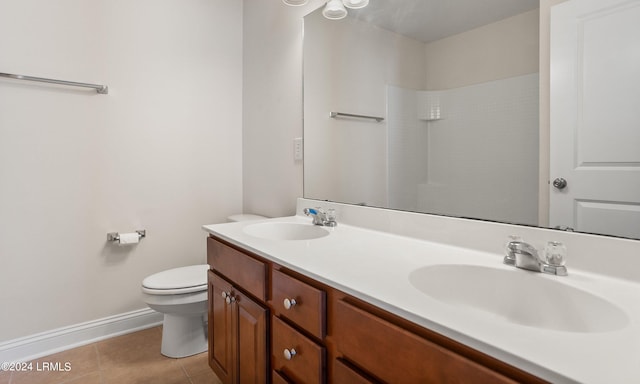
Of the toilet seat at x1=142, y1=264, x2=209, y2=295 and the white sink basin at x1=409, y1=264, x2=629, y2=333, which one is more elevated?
the white sink basin at x1=409, y1=264, x2=629, y2=333

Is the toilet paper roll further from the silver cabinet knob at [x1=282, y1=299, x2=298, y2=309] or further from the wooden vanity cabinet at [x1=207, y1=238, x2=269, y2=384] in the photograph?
the silver cabinet knob at [x1=282, y1=299, x2=298, y2=309]

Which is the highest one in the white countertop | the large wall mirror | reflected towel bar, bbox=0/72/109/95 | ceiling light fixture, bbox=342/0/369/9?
ceiling light fixture, bbox=342/0/369/9

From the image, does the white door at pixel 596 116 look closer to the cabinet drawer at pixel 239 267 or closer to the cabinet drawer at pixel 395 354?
the cabinet drawer at pixel 395 354

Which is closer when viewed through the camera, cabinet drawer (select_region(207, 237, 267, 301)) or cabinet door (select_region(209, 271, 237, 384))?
cabinet drawer (select_region(207, 237, 267, 301))

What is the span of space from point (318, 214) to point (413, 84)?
71 cm

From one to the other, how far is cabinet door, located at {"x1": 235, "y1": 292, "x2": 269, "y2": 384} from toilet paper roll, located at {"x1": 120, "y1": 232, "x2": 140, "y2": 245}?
1.12 m

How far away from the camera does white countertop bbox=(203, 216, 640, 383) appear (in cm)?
44

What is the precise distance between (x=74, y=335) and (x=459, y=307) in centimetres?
218

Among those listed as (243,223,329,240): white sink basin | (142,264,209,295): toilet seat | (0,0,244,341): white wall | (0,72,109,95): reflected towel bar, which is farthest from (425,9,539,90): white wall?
(0,72,109,95): reflected towel bar

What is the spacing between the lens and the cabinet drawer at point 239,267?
3.56 feet

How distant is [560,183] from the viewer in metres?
0.88

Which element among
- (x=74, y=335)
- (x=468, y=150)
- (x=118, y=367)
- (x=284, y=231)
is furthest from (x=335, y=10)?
(x=74, y=335)

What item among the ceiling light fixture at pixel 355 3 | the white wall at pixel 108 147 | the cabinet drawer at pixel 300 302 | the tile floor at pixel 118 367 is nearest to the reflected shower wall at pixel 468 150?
the ceiling light fixture at pixel 355 3

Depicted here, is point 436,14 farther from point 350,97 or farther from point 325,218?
point 325,218
